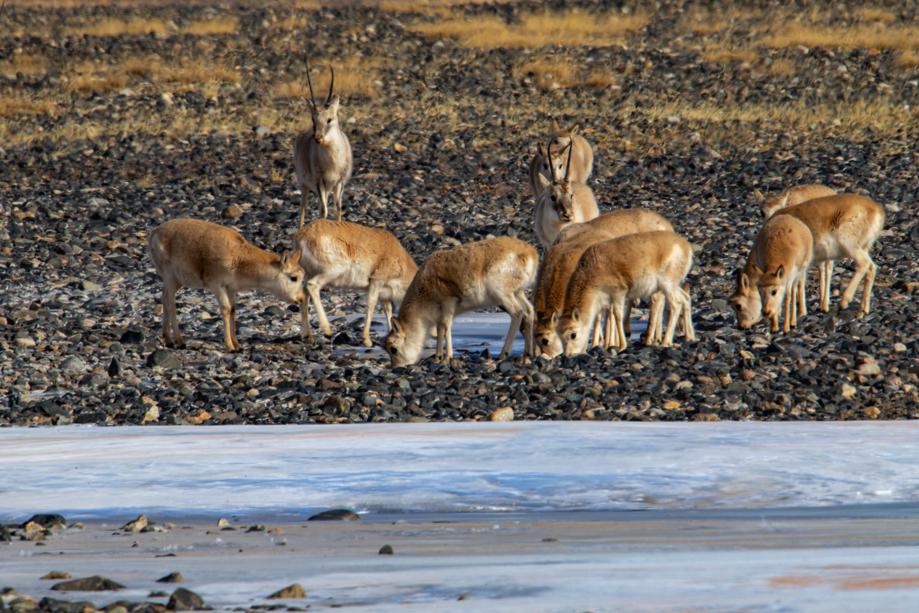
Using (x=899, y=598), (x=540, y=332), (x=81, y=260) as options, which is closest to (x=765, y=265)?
(x=540, y=332)

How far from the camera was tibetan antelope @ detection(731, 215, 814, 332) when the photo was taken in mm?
14383

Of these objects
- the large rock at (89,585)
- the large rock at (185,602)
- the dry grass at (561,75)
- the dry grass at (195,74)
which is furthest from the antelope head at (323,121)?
the large rock at (185,602)

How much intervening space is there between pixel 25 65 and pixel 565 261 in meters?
24.3

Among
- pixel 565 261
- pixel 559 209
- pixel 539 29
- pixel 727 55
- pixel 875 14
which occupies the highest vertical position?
pixel 875 14

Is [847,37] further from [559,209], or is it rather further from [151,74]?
[559,209]

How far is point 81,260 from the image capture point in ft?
61.2

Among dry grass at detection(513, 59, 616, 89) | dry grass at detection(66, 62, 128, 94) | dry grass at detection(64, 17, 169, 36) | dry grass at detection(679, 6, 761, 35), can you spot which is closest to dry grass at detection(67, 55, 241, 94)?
dry grass at detection(66, 62, 128, 94)

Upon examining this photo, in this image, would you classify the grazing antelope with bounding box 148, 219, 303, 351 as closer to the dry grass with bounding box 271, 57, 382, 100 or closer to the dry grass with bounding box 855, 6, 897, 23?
the dry grass with bounding box 271, 57, 382, 100

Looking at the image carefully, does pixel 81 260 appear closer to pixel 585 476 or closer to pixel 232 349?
pixel 232 349

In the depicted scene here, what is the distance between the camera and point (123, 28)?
133 ft

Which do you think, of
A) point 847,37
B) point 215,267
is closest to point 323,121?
point 215,267

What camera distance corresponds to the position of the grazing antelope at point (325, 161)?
67.9 feet

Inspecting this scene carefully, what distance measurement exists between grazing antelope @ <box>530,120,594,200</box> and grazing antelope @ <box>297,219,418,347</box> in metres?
4.09

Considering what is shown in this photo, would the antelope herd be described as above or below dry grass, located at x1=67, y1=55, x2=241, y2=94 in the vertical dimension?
below
